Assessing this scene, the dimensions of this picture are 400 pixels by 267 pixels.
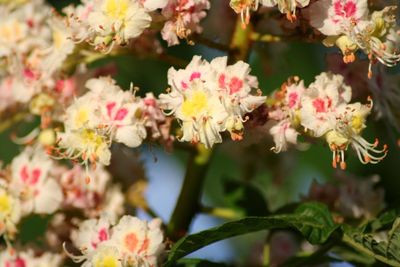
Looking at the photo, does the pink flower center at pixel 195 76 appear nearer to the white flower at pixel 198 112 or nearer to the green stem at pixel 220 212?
the white flower at pixel 198 112

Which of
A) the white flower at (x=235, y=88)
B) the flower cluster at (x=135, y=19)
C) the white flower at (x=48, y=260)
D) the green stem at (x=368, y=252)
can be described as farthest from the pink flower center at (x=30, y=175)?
the green stem at (x=368, y=252)

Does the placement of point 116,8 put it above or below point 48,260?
above

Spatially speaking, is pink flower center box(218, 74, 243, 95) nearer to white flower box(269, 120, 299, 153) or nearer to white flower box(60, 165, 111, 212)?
white flower box(269, 120, 299, 153)

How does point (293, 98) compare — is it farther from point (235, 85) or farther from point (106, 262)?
point (106, 262)

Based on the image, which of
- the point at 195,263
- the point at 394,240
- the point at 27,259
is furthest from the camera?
the point at 27,259

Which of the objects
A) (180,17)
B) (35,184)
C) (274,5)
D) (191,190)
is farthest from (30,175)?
(274,5)

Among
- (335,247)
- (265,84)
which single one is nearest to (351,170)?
(265,84)

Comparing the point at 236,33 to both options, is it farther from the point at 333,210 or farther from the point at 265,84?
the point at 265,84
